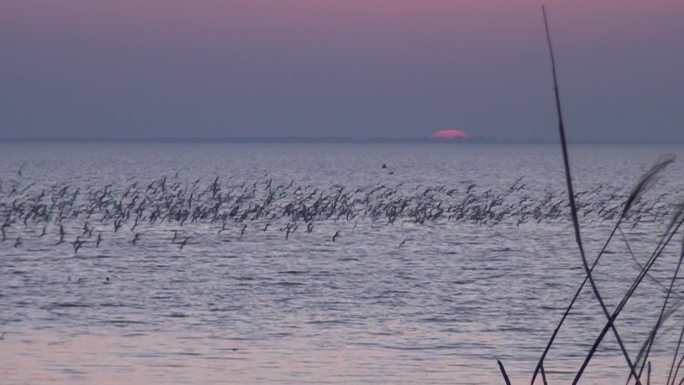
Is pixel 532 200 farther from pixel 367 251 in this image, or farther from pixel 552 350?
pixel 552 350

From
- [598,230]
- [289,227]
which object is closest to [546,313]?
[289,227]

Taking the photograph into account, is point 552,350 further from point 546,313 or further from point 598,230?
point 598,230

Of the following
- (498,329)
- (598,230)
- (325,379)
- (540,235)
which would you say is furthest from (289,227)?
(325,379)

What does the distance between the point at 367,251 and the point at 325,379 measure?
19.3 m

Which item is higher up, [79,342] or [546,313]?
[79,342]

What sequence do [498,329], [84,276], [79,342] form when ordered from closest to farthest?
[79,342], [498,329], [84,276]

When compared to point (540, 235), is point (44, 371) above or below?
above

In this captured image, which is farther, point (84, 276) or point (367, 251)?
point (367, 251)

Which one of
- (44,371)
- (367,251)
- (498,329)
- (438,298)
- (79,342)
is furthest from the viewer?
(367,251)

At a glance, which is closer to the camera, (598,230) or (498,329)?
(498,329)

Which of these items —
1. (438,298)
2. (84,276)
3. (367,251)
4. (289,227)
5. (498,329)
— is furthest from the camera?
(289,227)

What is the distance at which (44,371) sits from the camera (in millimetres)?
14109

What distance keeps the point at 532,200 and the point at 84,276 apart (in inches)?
1649

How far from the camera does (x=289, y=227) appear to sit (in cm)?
3816
